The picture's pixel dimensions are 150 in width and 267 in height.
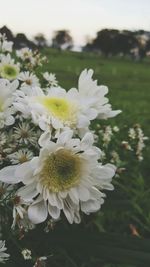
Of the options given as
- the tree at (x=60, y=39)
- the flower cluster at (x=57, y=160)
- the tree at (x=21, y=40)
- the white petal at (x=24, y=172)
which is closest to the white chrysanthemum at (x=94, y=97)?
the flower cluster at (x=57, y=160)

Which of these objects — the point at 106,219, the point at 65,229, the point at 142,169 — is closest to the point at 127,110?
the point at 142,169

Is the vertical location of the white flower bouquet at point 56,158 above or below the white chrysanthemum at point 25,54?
below

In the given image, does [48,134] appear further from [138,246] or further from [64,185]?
[138,246]

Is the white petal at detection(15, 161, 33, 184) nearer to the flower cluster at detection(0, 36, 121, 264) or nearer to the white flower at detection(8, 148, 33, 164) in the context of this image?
the flower cluster at detection(0, 36, 121, 264)

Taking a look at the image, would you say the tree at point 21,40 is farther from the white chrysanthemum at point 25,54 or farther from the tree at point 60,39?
the tree at point 60,39

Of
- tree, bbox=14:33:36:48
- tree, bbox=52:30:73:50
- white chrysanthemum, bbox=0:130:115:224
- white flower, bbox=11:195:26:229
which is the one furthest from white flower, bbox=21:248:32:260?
tree, bbox=52:30:73:50

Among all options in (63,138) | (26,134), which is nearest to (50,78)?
(26,134)
